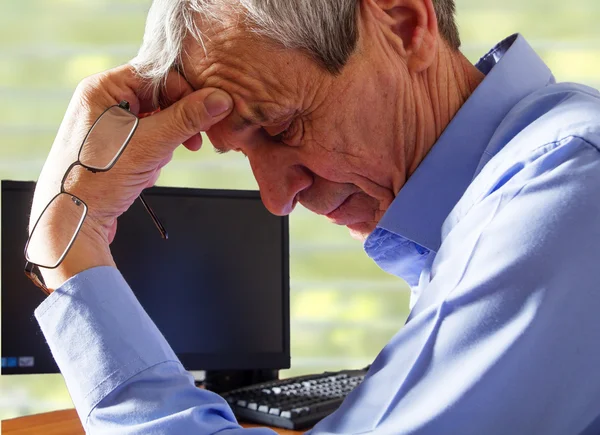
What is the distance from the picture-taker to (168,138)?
1206 mm

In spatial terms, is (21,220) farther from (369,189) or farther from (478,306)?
(478,306)

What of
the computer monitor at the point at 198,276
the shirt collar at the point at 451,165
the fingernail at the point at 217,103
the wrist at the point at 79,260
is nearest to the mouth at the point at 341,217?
the shirt collar at the point at 451,165

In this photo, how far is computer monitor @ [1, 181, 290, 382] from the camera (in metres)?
1.90

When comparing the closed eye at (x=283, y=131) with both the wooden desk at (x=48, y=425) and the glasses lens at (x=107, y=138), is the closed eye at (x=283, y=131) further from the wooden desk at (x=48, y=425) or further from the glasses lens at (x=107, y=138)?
the wooden desk at (x=48, y=425)

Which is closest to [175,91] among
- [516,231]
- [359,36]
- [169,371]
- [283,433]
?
[359,36]

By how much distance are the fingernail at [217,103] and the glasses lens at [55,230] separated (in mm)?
231

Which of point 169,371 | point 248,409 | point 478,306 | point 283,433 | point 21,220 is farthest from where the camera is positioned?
point 21,220

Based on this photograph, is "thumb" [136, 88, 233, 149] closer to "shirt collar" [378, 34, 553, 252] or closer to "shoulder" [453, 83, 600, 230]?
"shirt collar" [378, 34, 553, 252]

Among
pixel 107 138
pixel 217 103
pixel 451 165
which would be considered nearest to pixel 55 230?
pixel 107 138

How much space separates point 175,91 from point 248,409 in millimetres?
795

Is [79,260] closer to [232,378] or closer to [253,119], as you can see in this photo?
[253,119]

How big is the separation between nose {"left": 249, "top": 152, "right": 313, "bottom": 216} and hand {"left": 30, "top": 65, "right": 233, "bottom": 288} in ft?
0.34

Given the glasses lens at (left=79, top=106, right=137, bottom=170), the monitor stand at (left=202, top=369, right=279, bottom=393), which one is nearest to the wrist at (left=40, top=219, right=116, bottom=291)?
the glasses lens at (left=79, top=106, right=137, bottom=170)

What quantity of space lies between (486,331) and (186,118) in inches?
23.1
